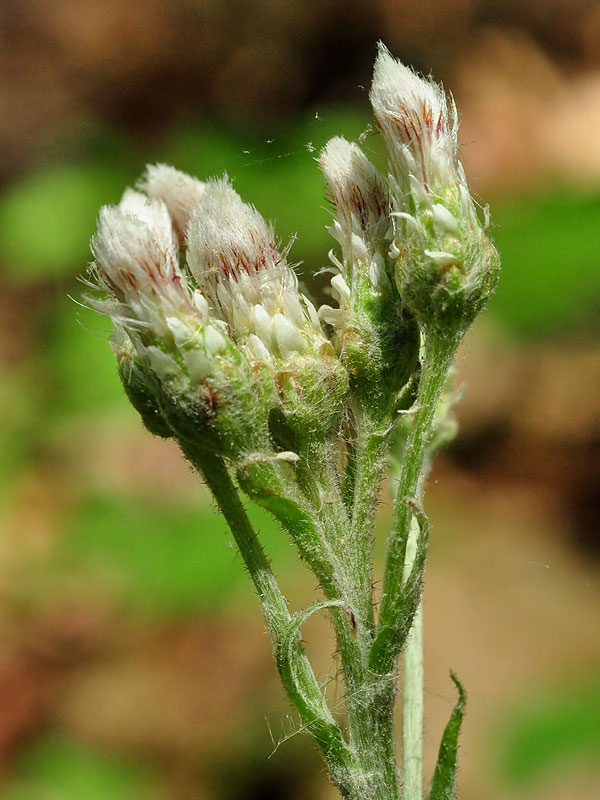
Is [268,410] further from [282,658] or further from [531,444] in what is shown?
[531,444]

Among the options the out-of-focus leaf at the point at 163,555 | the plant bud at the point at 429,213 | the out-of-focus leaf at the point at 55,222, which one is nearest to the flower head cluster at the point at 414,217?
the plant bud at the point at 429,213

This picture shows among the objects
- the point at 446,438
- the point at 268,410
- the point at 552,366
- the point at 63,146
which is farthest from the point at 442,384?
the point at 63,146

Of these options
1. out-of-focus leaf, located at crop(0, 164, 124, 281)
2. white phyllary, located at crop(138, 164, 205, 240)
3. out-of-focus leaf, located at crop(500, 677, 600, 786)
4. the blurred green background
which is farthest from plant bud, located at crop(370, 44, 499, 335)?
out-of-focus leaf, located at crop(0, 164, 124, 281)

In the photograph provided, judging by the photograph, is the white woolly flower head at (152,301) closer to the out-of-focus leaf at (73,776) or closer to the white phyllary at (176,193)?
the white phyllary at (176,193)

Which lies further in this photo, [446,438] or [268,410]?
[446,438]

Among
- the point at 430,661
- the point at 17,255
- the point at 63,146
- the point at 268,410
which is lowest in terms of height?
the point at 430,661

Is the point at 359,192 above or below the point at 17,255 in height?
below

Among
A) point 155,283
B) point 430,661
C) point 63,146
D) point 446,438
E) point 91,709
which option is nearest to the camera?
point 155,283
